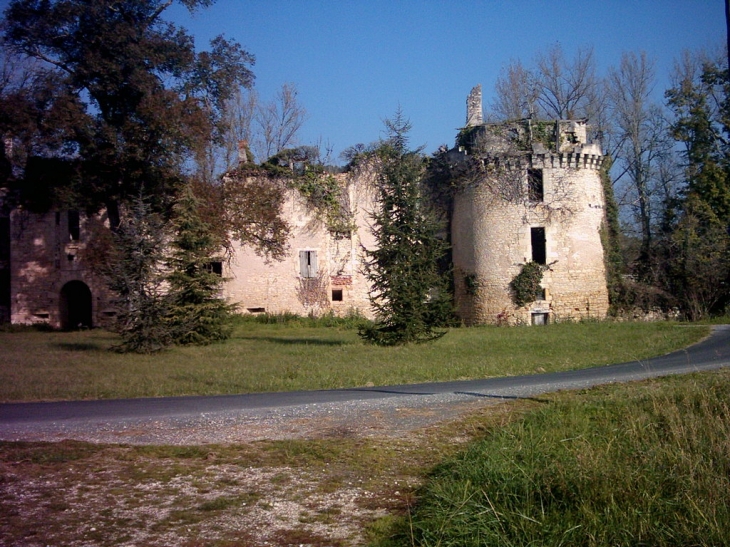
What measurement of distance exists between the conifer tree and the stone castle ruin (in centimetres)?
782

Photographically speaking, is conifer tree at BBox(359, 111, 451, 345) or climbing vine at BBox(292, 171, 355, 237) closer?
conifer tree at BBox(359, 111, 451, 345)

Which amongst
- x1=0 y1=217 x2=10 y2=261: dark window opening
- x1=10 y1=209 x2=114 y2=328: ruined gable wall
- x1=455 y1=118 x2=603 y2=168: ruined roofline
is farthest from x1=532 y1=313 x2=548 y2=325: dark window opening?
x1=0 y1=217 x2=10 y2=261: dark window opening

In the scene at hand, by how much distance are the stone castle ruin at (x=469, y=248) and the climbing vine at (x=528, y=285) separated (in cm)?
17

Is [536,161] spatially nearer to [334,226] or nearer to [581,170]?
[581,170]

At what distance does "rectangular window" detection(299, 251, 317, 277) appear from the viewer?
32625 millimetres

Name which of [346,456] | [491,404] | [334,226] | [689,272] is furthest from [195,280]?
[689,272]

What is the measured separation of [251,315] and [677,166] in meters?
25.3

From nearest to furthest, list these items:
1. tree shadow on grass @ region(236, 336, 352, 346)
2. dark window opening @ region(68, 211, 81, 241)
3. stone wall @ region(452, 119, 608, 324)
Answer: tree shadow on grass @ region(236, 336, 352, 346)
stone wall @ region(452, 119, 608, 324)
dark window opening @ region(68, 211, 81, 241)

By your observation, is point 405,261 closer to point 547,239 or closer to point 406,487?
point 547,239

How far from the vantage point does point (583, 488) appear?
5285mm

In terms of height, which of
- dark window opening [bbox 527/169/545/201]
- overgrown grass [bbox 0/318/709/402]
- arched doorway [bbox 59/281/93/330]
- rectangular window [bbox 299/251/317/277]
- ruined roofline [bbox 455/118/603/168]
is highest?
ruined roofline [bbox 455/118/603/168]

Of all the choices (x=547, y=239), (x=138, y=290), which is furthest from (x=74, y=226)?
(x=547, y=239)

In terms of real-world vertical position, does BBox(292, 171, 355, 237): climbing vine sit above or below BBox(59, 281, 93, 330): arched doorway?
above

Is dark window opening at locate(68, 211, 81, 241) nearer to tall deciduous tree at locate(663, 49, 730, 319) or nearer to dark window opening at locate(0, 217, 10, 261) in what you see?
dark window opening at locate(0, 217, 10, 261)
